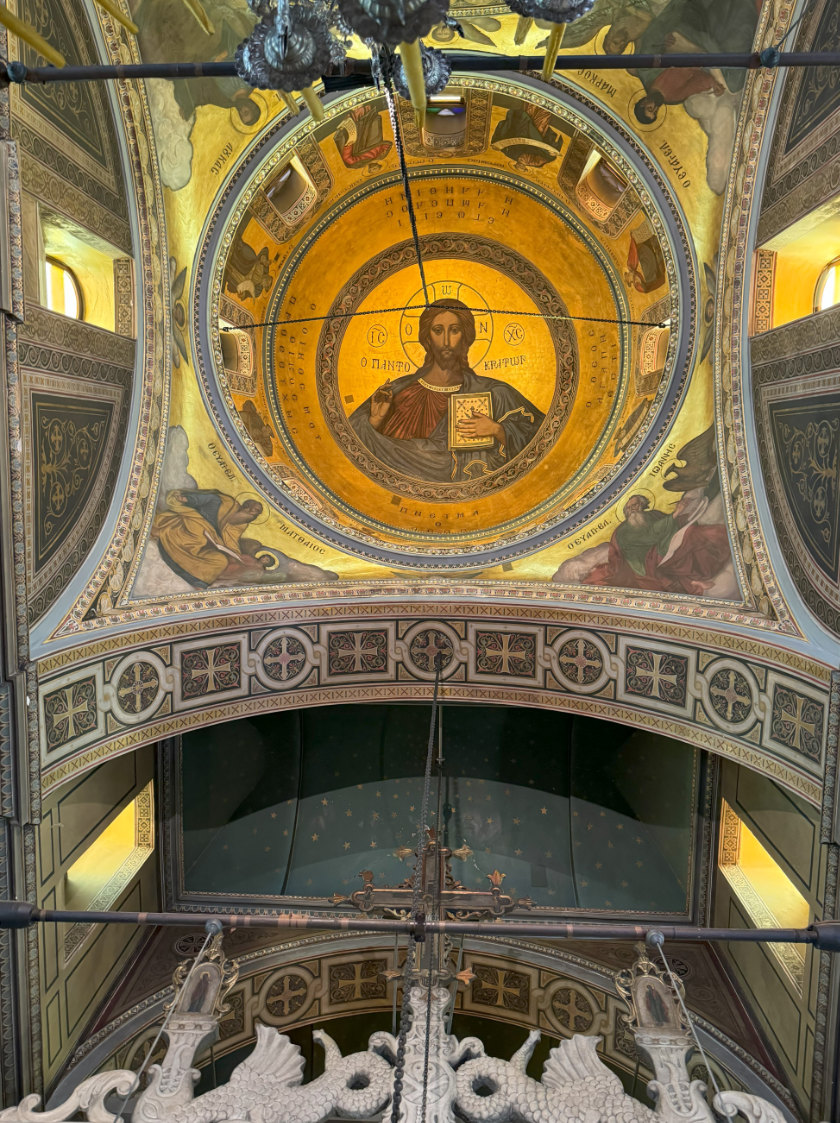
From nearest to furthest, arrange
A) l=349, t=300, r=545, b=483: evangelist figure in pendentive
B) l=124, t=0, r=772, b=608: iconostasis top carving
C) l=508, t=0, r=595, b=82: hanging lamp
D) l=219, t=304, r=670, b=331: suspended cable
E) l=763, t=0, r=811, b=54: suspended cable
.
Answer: l=508, t=0, r=595, b=82: hanging lamp, l=763, t=0, r=811, b=54: suspended cable, l=124, t=0, r=772, b=608: iconostasis top carving, l=219, t=304, r=670, b=331: suspended cable, l=349, t=300, r=545, b=483: evangelist figure in pendentive

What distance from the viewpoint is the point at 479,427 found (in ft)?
38.2

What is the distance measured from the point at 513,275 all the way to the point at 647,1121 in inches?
437

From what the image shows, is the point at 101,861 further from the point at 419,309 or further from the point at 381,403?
the point at 419,309

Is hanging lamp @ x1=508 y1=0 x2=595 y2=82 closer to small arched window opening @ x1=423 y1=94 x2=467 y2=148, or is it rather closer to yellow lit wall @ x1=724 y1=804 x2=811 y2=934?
small arched window opening @ x1=423 y1=94 x2=467 y2=148

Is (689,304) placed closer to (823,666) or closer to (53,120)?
(823,666)

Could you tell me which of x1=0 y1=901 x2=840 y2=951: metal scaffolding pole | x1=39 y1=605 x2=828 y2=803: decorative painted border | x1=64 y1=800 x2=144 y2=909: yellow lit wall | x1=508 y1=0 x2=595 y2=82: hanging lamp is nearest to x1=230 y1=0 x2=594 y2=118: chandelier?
x1=508 y1=0 x2=595 y2=82: hanging lamp

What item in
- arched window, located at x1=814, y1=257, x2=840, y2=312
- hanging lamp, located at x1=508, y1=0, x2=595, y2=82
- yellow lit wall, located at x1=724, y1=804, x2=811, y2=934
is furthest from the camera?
yellow lit wall, located at x1=724, y1=804, x2=811, y2=934

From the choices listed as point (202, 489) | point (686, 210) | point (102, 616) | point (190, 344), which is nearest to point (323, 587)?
point (202, 489)

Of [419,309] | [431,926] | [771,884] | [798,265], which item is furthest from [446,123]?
[771,884]

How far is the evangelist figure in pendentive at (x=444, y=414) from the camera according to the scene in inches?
456

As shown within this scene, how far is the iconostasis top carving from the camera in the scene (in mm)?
7938

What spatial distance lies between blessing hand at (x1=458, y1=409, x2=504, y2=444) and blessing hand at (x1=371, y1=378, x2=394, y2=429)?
1.27 m

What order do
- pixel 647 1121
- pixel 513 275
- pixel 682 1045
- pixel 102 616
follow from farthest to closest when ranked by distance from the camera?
pixel 513 275, pixel 102 616, pixel 682 1045, pixel 647 1121

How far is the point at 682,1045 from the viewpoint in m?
7.09
